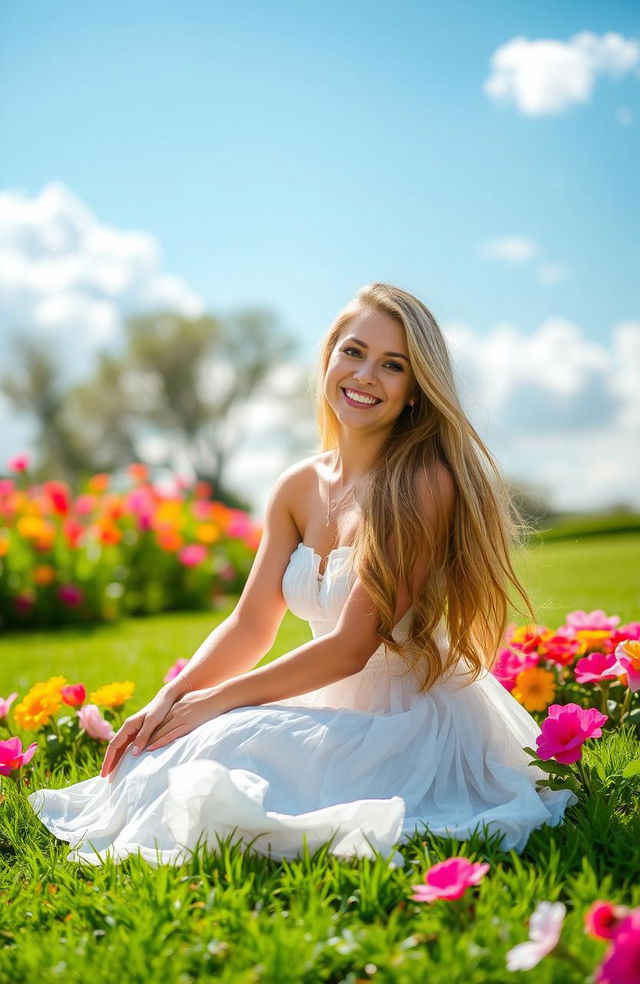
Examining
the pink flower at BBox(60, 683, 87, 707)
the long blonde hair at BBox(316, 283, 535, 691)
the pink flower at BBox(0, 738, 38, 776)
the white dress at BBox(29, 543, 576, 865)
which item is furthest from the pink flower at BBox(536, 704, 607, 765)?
the pink flower at BBox(60, 683, 87, 707)

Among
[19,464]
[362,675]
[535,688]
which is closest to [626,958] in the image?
[362,675]

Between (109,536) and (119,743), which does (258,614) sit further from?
(109,536)

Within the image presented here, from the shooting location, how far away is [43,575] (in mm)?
9109

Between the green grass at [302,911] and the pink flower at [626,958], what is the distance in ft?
1.22

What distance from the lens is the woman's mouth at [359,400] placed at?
3.07 metres

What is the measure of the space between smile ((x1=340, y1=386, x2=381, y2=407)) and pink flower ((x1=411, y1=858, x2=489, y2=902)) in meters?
1.57

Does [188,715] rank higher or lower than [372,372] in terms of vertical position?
lower

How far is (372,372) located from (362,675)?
96 centimetres

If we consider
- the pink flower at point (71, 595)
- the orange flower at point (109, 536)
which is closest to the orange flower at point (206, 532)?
the orange flower at point (109, 536)

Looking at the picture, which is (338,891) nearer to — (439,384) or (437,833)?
(437,833)

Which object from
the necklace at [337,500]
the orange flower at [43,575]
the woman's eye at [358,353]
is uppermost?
the woman's eye at [358,353]

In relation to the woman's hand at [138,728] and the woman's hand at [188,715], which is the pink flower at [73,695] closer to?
the woman's hand at [138,728]

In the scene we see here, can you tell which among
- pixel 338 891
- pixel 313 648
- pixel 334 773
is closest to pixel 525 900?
pixel 338 891

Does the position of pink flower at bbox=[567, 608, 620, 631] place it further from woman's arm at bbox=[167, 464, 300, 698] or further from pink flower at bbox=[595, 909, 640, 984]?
pink flower at bbox=[595, 909, 640, 984]
